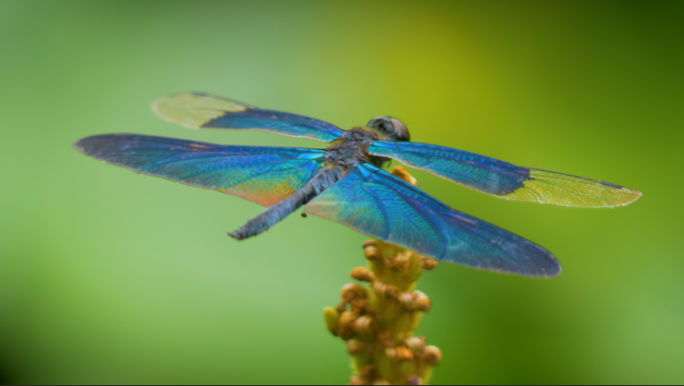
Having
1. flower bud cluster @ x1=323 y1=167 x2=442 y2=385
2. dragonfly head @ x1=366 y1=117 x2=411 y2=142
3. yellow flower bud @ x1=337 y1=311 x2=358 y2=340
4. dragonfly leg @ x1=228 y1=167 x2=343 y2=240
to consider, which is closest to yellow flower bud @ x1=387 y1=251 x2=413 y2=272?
flower bud cluster @ x1=323 y1=167 x2=442 y2=385

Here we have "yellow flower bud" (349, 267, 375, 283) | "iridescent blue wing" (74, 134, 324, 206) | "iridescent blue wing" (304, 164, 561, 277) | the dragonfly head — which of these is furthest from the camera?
the dragonfly head

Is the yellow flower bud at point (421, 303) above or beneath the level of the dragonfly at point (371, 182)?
beneath

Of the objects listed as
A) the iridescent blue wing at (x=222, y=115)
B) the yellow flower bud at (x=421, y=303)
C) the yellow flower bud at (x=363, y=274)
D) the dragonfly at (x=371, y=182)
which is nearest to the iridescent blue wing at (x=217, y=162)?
the dragonfly at (x=371, y=182)

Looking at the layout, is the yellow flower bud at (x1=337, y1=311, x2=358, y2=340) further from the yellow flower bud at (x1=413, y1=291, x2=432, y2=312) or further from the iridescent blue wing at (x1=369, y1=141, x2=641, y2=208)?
the iridescent blue wing at (x1=369, y1=141, x2=641, y2=208)

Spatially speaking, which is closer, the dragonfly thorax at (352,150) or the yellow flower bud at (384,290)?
the yellow flower bud at (384,290)

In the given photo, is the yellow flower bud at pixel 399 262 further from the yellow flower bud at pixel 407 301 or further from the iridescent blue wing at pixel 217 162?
the iridescent blue wing at pixel 217 162

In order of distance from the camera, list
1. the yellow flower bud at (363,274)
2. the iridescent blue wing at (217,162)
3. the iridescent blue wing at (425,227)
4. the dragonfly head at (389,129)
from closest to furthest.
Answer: the iridescent blue wing at (425,227) → the yellow flower bud at (363,274) → the iridescent blue wing at (217,162) → the dragonfly head at (389,129)

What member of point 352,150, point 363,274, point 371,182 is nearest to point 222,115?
point 352,150

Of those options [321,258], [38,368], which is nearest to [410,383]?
[321,258]

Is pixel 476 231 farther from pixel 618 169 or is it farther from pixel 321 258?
pixel 618 169
